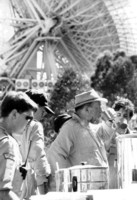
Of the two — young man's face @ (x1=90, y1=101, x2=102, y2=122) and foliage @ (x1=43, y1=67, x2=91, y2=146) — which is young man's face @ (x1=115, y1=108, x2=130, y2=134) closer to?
young man's face @ (x1=90, y1=101, x2=102, y2=122)

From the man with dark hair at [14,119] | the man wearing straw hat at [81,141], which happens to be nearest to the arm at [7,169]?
the man with dark hair at [14,119]

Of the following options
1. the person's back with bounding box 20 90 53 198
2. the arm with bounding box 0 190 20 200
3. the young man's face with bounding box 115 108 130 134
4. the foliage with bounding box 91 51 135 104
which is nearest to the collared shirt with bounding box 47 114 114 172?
the person's back with bounding box 20 90 53 198

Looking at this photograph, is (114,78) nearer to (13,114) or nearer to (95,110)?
(95,110)

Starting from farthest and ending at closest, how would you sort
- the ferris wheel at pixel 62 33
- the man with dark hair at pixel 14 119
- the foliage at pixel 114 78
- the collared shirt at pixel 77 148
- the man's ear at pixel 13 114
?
1. the ferris wheel at pixel 62 33
2. the foliage at pixel 114 78
3. the collared shirt at pixel 77 148
4. the man's ear at pixel 13 114
5. the man with dark hair at pixel 14 119

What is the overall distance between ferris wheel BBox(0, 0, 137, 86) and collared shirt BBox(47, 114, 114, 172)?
193 ft

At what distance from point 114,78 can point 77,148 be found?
151 ft

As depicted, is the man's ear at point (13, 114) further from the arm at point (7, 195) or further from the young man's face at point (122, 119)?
the young man's face at point (122, 119)

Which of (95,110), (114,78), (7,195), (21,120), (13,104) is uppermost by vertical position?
(114,78)

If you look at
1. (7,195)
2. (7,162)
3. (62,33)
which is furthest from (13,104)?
(62,33)

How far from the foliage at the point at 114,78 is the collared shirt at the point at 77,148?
144ft

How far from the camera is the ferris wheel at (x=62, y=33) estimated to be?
6812 cm

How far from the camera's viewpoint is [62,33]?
2756 inches

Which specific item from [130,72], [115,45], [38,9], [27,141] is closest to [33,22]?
[38,9]

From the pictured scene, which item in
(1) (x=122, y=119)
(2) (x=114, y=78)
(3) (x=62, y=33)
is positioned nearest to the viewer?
(1) (x=122, y=119)
